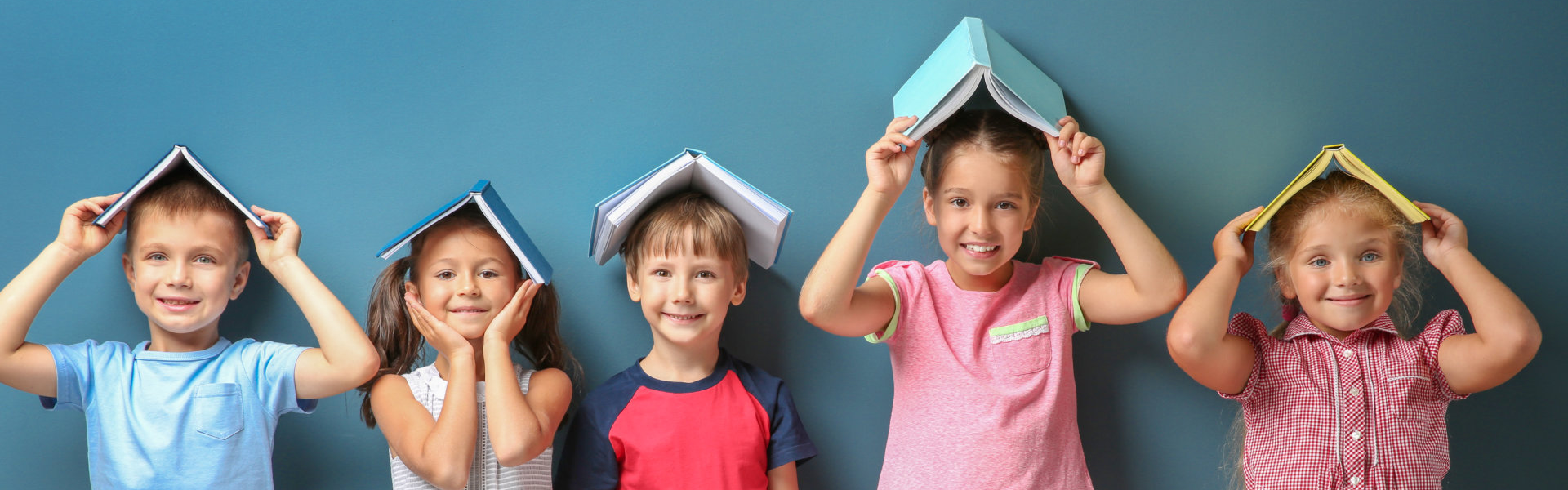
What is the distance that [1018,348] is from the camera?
1.91m

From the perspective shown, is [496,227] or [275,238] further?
[275,238]

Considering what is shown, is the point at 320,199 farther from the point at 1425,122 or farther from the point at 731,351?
the point at 1425,122

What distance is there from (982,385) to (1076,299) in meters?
0.25

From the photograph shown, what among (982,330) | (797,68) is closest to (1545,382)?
(982,330)

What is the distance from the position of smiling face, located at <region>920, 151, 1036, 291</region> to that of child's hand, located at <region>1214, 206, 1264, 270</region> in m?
0.38

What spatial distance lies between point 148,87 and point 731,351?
4.14 feet

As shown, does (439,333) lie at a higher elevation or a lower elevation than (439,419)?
higher

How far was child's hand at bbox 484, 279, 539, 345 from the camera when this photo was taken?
1.78 metres

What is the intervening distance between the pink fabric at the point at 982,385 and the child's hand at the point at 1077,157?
200 millimetres

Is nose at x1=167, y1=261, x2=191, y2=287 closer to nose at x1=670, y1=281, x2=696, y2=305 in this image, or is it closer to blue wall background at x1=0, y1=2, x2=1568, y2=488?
blue wall background at x1=0, y1=2, x2=1568, y2=488

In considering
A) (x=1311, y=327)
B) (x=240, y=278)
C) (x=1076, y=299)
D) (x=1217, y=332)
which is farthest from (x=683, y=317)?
(x=1311, y=327)

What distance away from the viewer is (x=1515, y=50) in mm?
2117

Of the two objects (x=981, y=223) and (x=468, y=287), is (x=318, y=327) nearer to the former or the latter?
(x=468, y=287)

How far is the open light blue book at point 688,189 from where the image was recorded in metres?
1.83
